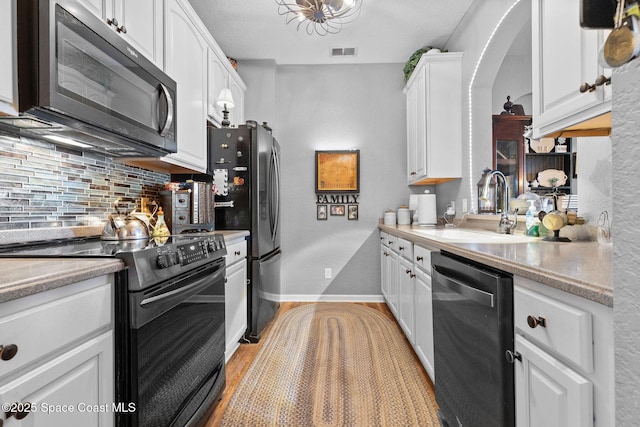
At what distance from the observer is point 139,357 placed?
1090mm

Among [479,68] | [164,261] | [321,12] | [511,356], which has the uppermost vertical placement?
[321,12]

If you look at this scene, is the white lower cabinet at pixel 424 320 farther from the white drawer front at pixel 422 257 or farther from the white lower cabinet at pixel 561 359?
the white lower cabinet at pixel 561 359

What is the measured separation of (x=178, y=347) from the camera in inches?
52.7

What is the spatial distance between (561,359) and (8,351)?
1.23 metres

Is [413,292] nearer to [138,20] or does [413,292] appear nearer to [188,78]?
[188,78]

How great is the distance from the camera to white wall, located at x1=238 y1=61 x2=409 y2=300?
3.82 metres

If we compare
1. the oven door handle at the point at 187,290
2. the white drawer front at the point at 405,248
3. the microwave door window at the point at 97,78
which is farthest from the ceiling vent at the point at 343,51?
the oven door handle at the point at 187,290

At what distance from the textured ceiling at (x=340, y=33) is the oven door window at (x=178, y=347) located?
2.25m

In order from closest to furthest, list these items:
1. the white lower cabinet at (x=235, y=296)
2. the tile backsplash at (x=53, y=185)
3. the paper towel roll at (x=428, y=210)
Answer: the tile backsplash at (x=53, y=185) < the white lower cabinet at (x=235, y=296) < the paper towel roll at (x=428, y=210)

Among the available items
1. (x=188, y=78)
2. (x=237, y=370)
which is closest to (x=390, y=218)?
(x=237, y=370)

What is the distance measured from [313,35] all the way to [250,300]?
251 centimetres

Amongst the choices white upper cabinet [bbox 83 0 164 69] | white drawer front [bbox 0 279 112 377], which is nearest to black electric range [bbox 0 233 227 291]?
white drawer front [bbox 0 279 112 377]

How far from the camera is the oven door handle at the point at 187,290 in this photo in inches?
44.7

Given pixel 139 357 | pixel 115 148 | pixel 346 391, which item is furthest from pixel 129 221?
pixel 346 391
